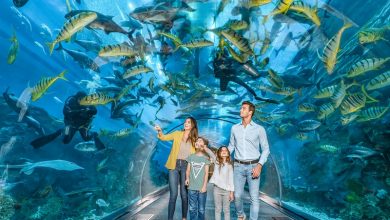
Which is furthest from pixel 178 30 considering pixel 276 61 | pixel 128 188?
pixel 128 188

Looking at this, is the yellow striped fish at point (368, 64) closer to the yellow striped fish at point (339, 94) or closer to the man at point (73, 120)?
the yellow striped fish at point (339, 94)

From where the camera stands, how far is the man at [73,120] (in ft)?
25.9

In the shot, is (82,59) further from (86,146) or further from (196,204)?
(196,204)

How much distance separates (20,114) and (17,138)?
600 millimetres

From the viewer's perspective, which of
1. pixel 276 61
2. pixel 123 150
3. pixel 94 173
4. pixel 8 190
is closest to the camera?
pixel 8 190

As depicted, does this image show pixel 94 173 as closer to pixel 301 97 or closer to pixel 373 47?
pixel 301 97

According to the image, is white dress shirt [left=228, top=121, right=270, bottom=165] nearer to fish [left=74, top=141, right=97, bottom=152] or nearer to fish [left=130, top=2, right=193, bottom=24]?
fish [left=130, top=2, right=193, bottom=24]

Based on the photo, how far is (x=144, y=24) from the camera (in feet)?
24.6

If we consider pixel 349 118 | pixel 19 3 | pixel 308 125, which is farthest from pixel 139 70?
pixel 308 125

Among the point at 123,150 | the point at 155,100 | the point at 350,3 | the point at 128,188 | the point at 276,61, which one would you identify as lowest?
the point at 128,188

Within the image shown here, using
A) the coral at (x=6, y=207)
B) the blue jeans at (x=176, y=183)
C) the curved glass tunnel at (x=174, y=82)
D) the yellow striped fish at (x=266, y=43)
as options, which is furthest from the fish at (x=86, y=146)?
the yellow striped fish at (x=266, y=43)

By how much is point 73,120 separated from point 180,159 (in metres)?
4.01

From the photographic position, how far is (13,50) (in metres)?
6.28

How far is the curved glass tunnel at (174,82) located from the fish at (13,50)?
3 cm
